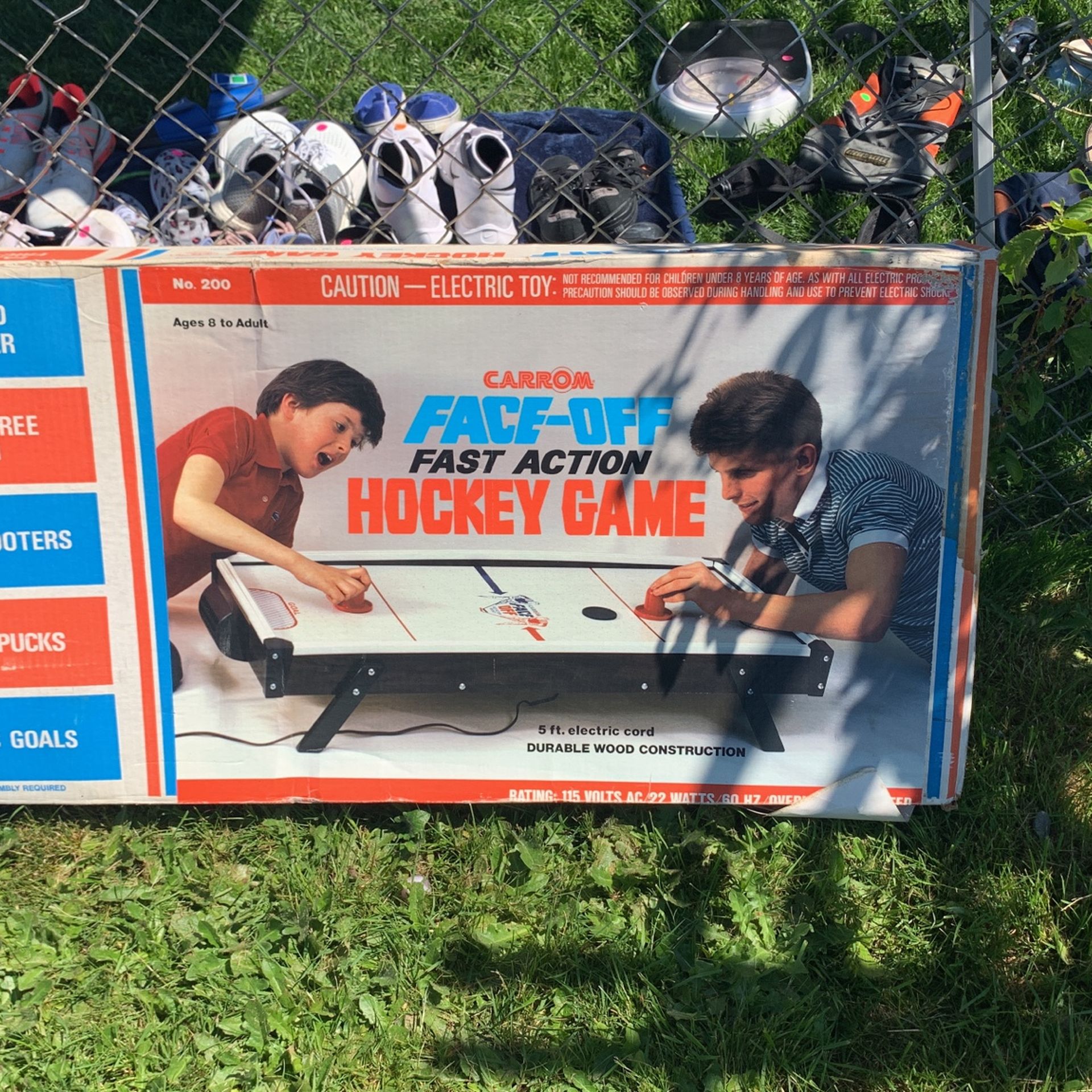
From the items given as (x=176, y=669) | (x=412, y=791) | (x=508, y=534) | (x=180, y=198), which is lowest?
(x=412, y=791)

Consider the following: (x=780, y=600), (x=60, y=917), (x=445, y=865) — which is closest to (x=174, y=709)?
(x=60, y=917)

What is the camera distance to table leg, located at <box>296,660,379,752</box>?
1948 millimetres

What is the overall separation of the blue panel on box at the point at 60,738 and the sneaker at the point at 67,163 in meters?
1.33

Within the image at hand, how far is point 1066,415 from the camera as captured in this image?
2.45 metres

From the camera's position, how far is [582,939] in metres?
1.86

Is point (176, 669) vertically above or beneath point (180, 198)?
beneath

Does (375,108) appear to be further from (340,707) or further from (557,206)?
(340,707)

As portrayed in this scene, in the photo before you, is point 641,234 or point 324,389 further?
point 641,234

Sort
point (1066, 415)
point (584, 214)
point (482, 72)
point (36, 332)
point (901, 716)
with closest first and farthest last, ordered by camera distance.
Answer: point (36, 332) → point (901, 716) → point (1066, 415) → point (584, 214) → point (482, 72)

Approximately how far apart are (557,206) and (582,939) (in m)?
1.87

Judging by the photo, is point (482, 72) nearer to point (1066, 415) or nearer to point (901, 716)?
point (1066, 415)

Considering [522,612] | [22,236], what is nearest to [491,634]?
[522,612]

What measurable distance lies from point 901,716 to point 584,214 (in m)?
1.54

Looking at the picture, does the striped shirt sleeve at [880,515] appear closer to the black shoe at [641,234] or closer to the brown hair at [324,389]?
the brown hair at [324,389]
